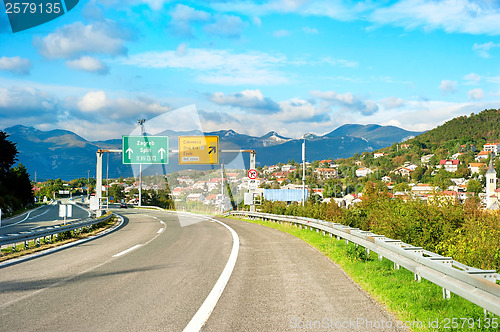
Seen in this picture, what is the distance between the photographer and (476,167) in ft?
611

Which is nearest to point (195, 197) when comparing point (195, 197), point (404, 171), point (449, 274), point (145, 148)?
point (195, 197)

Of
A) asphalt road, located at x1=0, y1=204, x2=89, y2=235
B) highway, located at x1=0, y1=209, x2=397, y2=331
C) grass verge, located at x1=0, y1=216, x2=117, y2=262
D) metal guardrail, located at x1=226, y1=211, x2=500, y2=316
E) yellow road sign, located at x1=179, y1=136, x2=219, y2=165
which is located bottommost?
asphalt road, located at x1=0, y1=204, x2=89, y2=235

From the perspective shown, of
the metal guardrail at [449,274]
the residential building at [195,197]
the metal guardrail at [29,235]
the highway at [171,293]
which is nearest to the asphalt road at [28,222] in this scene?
the metal guardrail at [29,235]

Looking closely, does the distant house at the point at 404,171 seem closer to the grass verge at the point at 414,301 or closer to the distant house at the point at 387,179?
the distant house at the point at 387,179

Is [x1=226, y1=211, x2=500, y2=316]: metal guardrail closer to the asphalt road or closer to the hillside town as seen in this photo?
the hillside town

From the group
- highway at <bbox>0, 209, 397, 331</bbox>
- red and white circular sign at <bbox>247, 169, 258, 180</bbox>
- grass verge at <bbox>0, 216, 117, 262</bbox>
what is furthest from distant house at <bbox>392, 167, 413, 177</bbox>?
highway at <bbox>0, 209, 397, 331</bbox>

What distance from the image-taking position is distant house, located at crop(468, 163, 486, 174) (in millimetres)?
183275

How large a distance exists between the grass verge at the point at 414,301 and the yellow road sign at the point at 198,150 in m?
23.1

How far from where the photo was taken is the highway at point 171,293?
17.3 feet

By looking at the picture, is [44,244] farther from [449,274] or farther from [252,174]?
[252,174]

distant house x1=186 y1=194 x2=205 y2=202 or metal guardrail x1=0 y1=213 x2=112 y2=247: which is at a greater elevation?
metal guardrail x1=0 y1=213 x2=112 y2=247

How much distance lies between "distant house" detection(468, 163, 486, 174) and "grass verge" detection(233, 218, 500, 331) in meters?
199

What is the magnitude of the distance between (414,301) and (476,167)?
675ft

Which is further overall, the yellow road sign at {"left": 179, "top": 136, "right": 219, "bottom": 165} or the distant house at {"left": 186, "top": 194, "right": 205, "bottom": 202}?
the distant house at {"left": 186, "top": 194, "right": 205, "bottom": 202}
